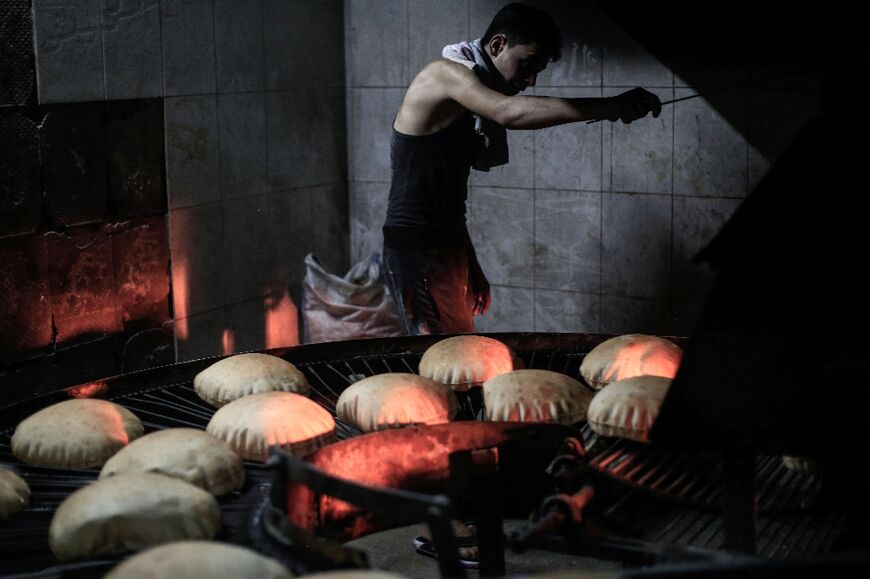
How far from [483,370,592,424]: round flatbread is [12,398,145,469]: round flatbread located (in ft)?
2.82

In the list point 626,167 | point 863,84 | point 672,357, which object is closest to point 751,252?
point 863,84

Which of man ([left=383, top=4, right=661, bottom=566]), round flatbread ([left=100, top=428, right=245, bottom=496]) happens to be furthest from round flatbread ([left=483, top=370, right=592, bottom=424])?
man ([left=383, top=4, right=661, bottom=566])

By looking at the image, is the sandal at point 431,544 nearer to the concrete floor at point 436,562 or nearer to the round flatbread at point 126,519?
the concrete floor at point 436,562

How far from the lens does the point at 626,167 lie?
5.29 m

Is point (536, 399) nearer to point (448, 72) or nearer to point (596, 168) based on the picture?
point (448, 72)

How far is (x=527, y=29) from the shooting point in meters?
3.96

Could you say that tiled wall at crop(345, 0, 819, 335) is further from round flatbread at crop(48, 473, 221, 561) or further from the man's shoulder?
round flatbread at crop(48, 473, 221, 561)

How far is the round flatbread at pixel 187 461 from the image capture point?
2.00 m

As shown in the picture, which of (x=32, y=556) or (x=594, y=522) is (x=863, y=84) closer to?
(x=594, y=522)

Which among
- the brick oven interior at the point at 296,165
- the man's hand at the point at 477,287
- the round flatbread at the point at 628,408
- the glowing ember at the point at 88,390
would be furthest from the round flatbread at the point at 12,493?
the man's hand at the point at 477,287

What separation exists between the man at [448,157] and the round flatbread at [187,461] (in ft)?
7.09

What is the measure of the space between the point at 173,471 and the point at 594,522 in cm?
85

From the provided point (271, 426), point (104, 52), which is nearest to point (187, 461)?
point (271, 426)

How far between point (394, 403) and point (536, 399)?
0.35 meters
